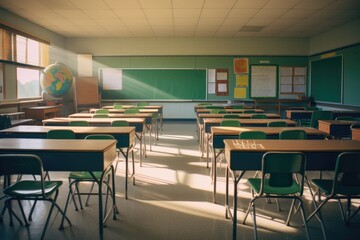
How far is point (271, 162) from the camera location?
2629 millimetres

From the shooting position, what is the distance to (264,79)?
38.3ft

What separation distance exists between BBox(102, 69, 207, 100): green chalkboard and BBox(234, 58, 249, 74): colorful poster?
114 centimetres

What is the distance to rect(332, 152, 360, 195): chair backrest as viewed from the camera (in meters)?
2.62

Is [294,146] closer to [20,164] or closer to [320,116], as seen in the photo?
[20,164]

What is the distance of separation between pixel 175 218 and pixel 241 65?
912 cm

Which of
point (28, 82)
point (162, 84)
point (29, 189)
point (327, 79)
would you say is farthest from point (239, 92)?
point (29, 189)

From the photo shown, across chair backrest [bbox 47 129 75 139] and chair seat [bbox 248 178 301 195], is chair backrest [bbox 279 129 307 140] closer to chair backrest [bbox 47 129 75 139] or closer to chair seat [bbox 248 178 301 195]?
chair seat [bbox 248 178 301 195]

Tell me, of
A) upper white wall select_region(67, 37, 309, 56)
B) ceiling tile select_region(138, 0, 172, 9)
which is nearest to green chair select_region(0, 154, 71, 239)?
ceiling tile select_region(138, 0, 172, 9)

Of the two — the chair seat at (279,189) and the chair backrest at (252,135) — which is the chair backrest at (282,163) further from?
the chair backrest at (252,135)

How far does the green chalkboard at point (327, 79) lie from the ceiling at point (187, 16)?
1014 millimetres

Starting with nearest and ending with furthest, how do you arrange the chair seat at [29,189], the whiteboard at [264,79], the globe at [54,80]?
1. the chair seat at [29,189]
2. the globe at [54,80]
3. the whiteboard at [264,79]

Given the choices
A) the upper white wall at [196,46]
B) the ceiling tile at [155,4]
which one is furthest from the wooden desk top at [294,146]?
the upper white wall at [196,46]

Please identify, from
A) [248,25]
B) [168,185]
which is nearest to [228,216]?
[168,185]

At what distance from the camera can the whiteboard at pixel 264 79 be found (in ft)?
38.2
